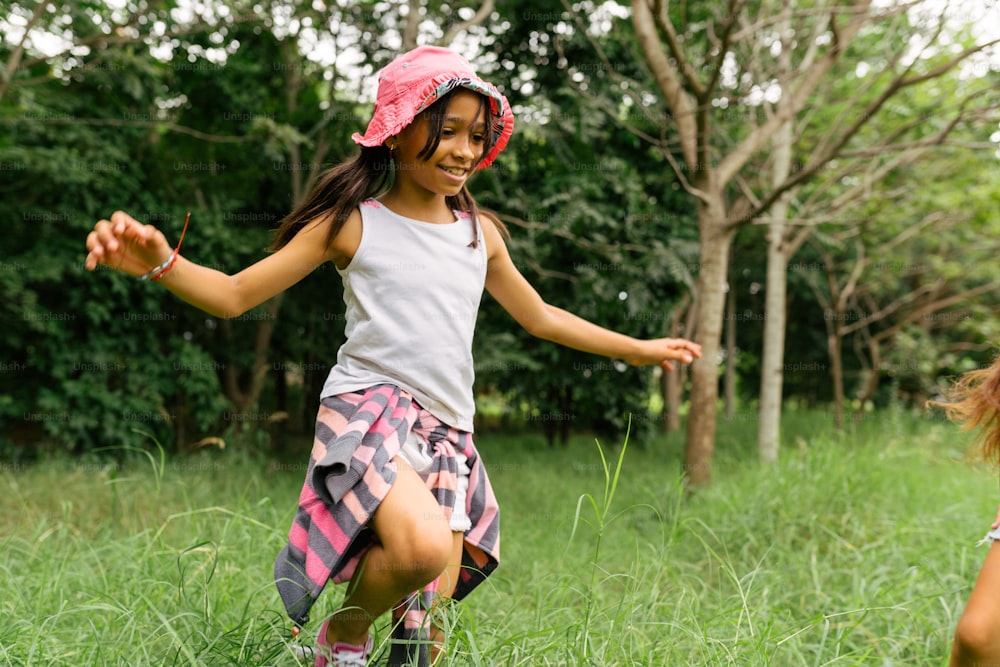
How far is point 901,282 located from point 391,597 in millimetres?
10012

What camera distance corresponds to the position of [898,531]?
3.49 meters

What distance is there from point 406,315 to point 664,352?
0.78m

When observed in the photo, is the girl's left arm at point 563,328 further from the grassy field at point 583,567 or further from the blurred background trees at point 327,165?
the blurred background trees at point 327,165

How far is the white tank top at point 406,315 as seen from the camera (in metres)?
1.78

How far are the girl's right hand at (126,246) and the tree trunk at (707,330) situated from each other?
3.39 metres

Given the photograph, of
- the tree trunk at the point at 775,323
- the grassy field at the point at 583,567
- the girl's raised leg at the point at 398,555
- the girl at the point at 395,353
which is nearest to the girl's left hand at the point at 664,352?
the grassy field at the point at 583,567

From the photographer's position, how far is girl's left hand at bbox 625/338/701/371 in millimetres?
2170

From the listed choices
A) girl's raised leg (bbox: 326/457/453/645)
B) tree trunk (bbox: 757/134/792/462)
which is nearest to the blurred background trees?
tree trunk (bbox: 757/134/792/462)

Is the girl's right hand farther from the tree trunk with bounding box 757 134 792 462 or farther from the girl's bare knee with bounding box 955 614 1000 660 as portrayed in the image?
the tree trunk with bounding box 757 134 792 462

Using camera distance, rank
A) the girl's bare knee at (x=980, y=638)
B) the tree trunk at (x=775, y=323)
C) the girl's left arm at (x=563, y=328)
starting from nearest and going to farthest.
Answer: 1. the girl's bare knee at (x=980, y=638)
2. the girl's left arm at (x=563, y=328)
3. the tree trunk at (x=775, y=323)

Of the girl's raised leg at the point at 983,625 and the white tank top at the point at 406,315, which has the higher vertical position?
the white tank top at the point at 406,315

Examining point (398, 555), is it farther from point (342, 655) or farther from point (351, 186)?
point (351, 186)

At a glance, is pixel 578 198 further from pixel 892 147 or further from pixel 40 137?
pixel 40 137

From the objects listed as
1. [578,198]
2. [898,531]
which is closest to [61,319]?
[578,198]
